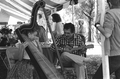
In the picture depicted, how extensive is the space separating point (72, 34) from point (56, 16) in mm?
1898

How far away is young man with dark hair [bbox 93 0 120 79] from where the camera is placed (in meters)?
2.54

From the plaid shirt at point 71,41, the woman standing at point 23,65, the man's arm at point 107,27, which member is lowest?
the woman standing at point 23,65

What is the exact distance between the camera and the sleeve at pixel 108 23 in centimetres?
254

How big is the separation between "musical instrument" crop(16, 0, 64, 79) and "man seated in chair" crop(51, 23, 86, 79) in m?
0.29

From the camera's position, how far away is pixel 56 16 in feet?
18.8

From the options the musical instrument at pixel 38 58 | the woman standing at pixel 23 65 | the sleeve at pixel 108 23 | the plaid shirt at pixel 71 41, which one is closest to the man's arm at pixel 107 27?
the sleeve at pixel 108 23

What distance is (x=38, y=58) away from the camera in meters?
3.60

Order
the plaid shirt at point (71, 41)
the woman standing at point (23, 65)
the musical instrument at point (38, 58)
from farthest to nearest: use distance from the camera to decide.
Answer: the plaid shirt at point (71, 41)
the woman standing at point (23, 65)
the musical instrument at point (38, 58)

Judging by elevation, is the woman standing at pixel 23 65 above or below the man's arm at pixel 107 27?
below

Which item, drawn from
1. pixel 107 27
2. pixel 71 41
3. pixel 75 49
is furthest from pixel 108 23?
pixel 71 41

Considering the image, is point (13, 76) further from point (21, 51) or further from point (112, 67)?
point (112, 67)

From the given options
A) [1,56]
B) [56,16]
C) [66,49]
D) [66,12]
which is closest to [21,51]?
[66,49]

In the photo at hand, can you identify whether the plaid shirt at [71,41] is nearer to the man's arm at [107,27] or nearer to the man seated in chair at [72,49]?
the man seated in chair at [72,49]

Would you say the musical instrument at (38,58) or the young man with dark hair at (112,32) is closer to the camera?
the young man with dark hair at (112,32)
